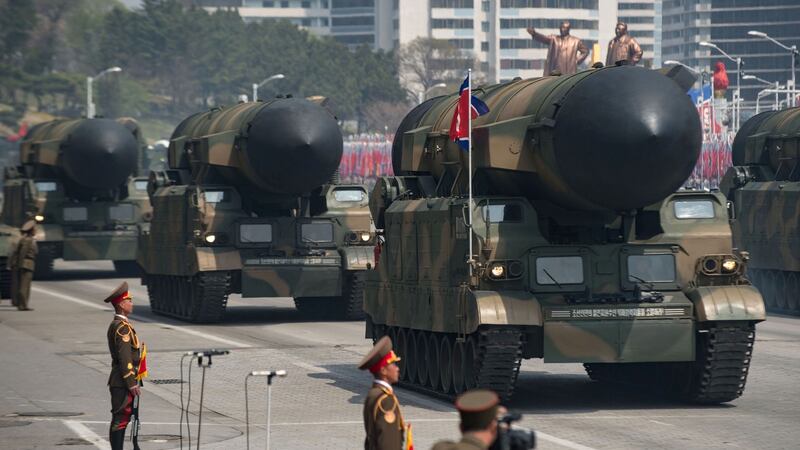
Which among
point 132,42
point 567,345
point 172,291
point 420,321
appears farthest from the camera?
point 132,42

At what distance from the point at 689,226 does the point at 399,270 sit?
4334mm

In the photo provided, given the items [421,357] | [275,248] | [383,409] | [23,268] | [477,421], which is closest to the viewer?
[477,421]

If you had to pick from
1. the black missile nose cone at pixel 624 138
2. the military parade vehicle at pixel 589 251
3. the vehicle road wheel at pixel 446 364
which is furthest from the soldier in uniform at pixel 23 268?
the black missile nose cone at pixel 624 138

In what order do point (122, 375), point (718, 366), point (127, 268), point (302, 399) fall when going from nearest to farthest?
point (122, 375), point (718, 366), point (302, 399), point (127, 268)

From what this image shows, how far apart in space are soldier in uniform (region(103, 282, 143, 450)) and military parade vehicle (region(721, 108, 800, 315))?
68.9 ft

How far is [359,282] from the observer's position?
A: 3297 centimetres

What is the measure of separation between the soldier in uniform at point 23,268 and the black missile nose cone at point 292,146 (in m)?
7.18

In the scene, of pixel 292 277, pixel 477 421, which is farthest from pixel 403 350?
pixel 477 421

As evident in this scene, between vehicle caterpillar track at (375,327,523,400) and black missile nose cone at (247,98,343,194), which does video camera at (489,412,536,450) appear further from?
black missile nose cone at (247,98,343,194)

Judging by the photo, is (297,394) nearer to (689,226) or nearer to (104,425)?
(104,425)

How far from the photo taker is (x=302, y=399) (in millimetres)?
22438

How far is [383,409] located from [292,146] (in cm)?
2050

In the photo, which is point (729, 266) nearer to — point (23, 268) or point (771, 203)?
point (771, 203)

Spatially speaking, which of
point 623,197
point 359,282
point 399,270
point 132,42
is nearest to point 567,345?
point 623,197
